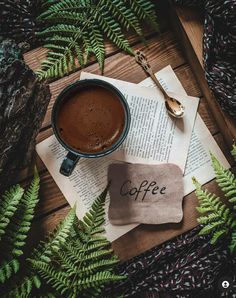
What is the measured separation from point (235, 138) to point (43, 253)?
2.14ft

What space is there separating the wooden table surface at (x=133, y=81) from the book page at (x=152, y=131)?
0.05m

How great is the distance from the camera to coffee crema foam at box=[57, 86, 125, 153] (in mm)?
1444

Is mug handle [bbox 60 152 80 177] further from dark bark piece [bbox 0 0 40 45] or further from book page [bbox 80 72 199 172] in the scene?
dark bark piece [bbox 0 0 40 45]

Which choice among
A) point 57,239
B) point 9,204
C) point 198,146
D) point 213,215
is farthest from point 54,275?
point 198,146

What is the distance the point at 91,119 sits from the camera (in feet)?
4.74

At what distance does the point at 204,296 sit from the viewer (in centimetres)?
150

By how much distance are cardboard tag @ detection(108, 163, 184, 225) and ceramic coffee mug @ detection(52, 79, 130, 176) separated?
132 mm

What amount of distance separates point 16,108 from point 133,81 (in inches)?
16.6

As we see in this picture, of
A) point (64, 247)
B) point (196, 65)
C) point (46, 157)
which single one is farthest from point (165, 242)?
point (196, 65)

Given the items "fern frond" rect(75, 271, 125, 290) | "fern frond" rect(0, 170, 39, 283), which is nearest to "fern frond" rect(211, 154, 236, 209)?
"fern frond" rect(75, 271, 125, 290)

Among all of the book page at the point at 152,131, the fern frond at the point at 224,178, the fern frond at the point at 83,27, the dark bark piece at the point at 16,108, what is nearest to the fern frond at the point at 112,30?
the fern frond at the point at 83,27

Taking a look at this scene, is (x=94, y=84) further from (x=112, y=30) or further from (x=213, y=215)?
(x=213, y=215)

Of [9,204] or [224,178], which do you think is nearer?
[9,204]

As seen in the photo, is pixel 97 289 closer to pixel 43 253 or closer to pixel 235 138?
pixel 43 253
